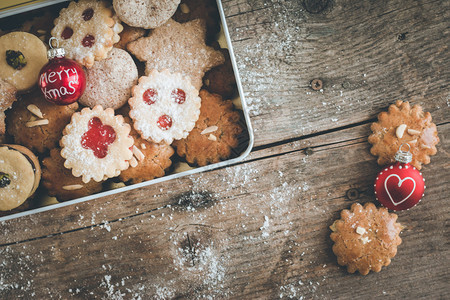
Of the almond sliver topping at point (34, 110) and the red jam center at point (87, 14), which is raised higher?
the red jam center at point (87, 14)

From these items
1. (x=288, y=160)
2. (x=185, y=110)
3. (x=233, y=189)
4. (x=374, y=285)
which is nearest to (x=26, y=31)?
(x=185, y=110)

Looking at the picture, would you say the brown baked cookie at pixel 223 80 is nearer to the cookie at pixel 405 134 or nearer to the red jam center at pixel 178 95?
the red jam center at pixel 178 95

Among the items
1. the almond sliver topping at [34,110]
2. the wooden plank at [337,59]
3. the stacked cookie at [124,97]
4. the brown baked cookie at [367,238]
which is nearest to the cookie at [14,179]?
the stacked cookie at [124,97]

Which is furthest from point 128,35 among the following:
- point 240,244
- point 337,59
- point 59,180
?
point 240,244

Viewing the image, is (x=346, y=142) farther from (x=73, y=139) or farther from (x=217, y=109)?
(x=73, y=139)

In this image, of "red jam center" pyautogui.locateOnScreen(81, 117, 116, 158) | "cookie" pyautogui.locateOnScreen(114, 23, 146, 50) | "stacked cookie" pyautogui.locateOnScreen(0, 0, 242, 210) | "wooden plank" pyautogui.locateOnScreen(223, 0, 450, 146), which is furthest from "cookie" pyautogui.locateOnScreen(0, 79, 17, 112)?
"wooden plank" pyautogui.locateOnScreen(223, 0, 450, 146)

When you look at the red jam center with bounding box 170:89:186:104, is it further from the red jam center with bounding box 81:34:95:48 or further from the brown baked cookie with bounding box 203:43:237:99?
the red jam center with bounding box 81:34:95:48

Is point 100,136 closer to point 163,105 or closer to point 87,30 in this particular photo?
point 163,105
